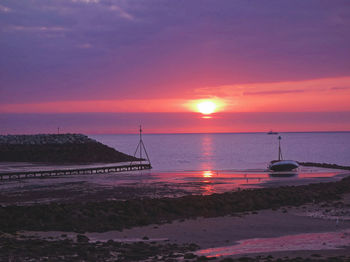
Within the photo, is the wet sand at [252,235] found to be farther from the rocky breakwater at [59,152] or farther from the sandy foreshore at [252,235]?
the rocky breakwater at [59,152]

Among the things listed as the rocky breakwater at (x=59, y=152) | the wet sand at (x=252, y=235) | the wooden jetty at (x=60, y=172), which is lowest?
the wet sand at (x=252, y=235)

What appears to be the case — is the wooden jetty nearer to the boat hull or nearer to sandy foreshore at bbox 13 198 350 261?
the boat hull

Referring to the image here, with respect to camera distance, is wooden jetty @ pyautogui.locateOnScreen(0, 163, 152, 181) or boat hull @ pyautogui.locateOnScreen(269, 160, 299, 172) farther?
boat hull @ pyautogui.locateOnScreen(269, 160, 299, 172)

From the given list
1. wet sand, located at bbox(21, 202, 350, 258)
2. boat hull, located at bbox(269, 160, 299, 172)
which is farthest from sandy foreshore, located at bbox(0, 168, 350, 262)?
boat hull, located at bbox(269, 160, 299, 172)

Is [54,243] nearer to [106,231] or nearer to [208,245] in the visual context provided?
[106,231]

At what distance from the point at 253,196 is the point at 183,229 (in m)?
11.3

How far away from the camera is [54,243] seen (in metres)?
19.0

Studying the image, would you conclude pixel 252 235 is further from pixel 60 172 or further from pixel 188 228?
pixel 60 172

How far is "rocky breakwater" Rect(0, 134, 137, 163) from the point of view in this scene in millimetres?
85812

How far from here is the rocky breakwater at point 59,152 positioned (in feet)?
282

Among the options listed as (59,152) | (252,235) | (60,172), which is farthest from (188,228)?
(59,152)

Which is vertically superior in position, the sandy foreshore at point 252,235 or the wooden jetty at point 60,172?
the wooden jetty at point 60,172

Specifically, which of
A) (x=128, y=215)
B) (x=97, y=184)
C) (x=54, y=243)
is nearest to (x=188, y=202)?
(x=128, y=215)

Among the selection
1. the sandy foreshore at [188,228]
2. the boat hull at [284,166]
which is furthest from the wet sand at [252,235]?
the boat hull at [284,166]
